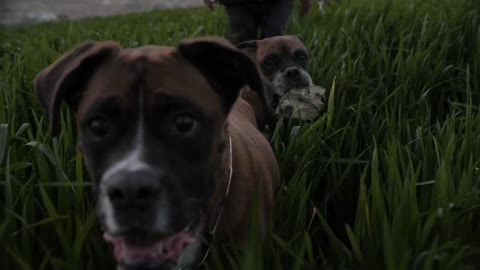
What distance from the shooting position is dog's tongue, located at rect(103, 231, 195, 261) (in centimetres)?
182

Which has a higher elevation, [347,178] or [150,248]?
[150,248]

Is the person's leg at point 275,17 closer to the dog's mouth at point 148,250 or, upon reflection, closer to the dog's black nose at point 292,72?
the dog's black nose at point 292,72

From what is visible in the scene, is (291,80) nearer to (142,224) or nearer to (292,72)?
(292,72)

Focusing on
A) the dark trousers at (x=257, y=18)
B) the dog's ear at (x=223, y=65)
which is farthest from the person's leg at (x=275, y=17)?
the dog's ear at (x=223, y=65)

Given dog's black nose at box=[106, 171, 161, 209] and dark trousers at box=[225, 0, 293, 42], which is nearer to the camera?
dog's black nose at box=[106, 171, 161, 209]

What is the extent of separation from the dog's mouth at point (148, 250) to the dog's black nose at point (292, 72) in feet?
8.05

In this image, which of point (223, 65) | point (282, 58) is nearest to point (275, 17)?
point (282, 58)

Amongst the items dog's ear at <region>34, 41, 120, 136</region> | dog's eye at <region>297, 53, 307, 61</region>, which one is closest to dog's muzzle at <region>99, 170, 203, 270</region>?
dog's ear at <region>34, 41, 120, 136</region>

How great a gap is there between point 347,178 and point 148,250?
1140mm

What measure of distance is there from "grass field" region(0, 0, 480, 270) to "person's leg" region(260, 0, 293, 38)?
103cm

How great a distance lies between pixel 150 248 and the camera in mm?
1827

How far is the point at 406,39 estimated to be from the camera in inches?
181

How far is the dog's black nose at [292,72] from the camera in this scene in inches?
165

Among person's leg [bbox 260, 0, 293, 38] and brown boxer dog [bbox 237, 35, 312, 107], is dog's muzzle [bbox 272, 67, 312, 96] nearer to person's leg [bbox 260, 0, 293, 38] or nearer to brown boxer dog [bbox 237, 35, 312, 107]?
brown boxer dog [bbox 237, 35, 312, 107]
